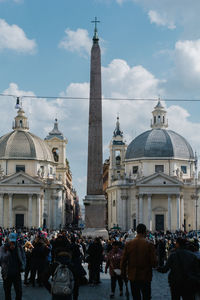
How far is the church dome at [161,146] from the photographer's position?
81188 millimetres

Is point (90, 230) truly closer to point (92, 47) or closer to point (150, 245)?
point (92, 47)

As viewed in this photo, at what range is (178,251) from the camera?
10195mm

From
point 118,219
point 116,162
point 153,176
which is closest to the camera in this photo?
A: point 153,176

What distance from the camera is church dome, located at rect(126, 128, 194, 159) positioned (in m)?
81.2

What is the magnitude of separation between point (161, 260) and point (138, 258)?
1798 cm

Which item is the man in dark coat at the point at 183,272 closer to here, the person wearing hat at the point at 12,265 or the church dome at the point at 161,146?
the person wearing hat at the point at 12,265

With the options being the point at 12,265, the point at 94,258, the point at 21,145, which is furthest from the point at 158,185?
the point at 12,265

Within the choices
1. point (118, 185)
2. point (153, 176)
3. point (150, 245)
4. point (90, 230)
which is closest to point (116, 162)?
point (118, 185)

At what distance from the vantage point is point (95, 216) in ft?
107

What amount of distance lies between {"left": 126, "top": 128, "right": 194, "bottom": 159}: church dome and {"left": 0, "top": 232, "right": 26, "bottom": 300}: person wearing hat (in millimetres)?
69410

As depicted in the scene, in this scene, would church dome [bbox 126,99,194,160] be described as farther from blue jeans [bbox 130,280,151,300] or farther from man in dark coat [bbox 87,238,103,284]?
blue jeans [bbox 130,280,151,300]

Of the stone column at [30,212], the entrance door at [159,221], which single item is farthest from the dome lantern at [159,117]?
the stone column at [30,212]

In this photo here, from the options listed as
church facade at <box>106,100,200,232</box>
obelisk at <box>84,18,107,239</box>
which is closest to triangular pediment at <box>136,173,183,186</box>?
church facade at <box>106,100,200,232</box>

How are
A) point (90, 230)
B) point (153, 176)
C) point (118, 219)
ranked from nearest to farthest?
point (90, 230) → point (153, 176) → point (118, 219)
